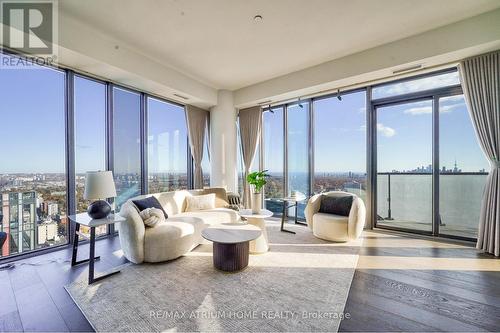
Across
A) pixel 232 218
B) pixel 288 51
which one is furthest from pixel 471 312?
pixel 288 51

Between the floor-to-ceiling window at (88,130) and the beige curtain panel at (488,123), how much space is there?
603 centimetres

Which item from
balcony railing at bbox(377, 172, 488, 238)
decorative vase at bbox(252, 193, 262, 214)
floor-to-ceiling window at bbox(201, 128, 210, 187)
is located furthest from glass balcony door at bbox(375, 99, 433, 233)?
floor-to-ceiling window at bbox(201, 128, 210, 187)

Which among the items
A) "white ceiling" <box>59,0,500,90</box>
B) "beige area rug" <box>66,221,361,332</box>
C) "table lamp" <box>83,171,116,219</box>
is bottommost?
"beige area rug" <box>66,221,361,332</box>

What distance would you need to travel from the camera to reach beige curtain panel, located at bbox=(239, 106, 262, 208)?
5477mm

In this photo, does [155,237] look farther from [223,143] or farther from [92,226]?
[223,143]

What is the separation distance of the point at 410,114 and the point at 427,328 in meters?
3.64

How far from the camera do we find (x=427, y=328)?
1649 millimetres

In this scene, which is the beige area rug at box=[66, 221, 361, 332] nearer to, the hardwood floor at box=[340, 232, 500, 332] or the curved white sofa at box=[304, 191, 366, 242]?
the hardwood floor at box=[340, 232, 500, 332]

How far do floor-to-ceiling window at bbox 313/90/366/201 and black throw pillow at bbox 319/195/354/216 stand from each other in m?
0.71

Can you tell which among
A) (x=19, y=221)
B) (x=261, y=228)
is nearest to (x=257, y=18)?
(x=261, y=228)

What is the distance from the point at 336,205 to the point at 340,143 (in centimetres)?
144

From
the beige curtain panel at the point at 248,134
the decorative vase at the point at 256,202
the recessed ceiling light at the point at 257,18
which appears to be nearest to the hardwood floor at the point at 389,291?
the decorative vase at the point at 256,202

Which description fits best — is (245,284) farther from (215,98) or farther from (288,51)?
(215,98)

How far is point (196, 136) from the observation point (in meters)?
5.37
